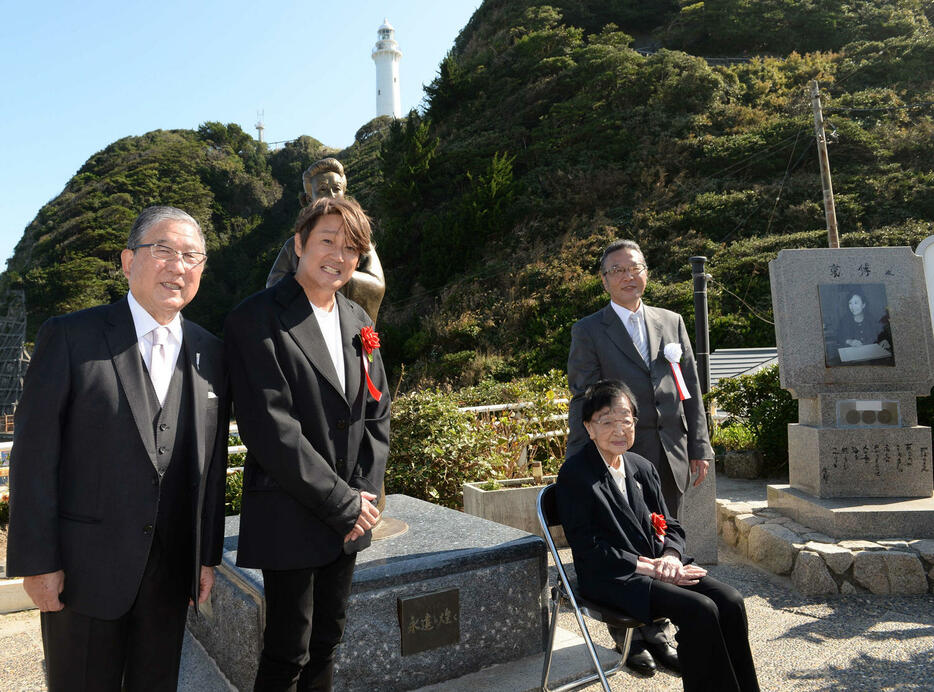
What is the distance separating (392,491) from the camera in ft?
18.8

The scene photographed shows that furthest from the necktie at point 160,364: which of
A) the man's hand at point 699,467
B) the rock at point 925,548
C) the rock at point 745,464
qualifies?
the rock at point 745,464

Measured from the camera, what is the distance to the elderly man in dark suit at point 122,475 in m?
1.65

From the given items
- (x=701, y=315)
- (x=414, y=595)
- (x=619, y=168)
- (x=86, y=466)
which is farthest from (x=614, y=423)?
(x=619, y=168)

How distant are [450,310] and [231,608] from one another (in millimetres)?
20427

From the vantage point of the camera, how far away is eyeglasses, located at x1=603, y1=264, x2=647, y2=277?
329cm

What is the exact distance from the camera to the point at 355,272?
10.6ft

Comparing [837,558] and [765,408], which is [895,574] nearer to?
[837,558]

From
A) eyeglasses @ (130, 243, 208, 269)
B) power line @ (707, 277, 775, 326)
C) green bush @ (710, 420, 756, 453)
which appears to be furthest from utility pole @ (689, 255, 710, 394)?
power line @ (707, 277, 775, 326)

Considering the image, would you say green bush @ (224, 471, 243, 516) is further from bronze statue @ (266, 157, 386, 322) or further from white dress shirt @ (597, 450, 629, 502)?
white dress shirt @ (597, 450, 629, 502)

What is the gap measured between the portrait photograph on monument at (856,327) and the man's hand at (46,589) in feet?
17.0

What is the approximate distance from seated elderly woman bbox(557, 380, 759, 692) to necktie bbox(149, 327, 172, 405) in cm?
161

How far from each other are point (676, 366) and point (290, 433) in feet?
7.22

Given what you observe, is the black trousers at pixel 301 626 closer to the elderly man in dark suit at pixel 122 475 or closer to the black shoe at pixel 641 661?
the elderly man in dark suit at pixel 122 475

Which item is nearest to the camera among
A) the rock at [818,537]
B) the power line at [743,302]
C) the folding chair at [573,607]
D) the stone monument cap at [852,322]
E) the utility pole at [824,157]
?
the folding chair at [573,607]
